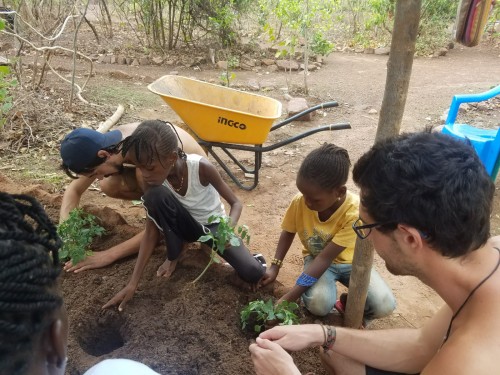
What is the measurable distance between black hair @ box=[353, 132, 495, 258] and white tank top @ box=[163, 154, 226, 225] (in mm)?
1539

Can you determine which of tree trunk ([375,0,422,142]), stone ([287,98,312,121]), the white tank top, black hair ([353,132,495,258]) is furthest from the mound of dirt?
stone ([287,98,312,121])

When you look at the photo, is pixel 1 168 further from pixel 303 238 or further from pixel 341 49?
pixel 341 49

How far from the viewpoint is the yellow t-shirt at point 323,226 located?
2.44 m

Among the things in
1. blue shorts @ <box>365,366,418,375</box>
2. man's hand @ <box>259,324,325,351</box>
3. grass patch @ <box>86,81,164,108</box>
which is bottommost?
grass patch @ <box>86,81,164,108</box>

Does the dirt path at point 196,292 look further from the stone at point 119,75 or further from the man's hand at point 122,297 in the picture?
the stone at point 119,75

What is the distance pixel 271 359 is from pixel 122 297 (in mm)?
1180

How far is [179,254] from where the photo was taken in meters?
2.84

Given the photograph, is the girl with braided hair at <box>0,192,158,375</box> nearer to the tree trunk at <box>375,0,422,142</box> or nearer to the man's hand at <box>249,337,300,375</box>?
the man's hand at <box>249,337,300,375</box>

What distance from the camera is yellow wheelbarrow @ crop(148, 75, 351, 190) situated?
13.6 ft

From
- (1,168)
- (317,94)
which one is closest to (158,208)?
(1,168)

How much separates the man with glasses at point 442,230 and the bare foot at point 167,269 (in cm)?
120

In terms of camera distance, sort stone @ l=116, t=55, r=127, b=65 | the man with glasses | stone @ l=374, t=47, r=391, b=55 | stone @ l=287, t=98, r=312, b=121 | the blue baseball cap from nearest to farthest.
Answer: the man with glasses < the blue baseball cap < stone @ l=287, t=98, r=312, b=121 < stone @ l=116, t=55, r=127, b=65 < stone @ l=374, t=47, r=391, b=55

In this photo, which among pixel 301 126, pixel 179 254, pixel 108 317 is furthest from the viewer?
pixel 301 126

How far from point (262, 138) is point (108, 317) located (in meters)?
2.43
